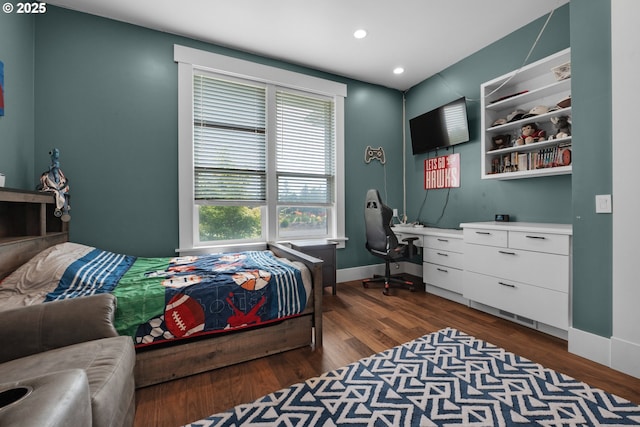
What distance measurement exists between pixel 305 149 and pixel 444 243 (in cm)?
210

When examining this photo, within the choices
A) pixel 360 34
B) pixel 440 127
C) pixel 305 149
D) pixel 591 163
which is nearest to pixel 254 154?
pixel 305 149

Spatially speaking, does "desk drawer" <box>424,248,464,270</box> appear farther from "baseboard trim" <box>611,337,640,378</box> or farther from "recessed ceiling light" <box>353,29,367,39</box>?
"recessed ceiling light" <box>353,29,367,39</box>

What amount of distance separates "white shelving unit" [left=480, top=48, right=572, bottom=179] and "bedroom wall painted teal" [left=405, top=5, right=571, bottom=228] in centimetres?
22

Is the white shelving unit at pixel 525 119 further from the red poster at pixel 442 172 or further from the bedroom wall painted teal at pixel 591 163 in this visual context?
the red poster at pixel 442 172

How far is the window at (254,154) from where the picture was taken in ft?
10.2

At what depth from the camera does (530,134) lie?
9.06 feet

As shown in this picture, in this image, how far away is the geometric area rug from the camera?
1.41 m

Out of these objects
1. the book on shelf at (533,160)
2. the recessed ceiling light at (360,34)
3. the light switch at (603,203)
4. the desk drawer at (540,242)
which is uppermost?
the recessed ceiling light at (360,34)

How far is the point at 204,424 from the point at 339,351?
101cm

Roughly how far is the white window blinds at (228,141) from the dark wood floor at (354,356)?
1.72m

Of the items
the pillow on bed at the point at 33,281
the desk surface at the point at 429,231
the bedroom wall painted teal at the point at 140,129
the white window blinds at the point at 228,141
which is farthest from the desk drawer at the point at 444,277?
the pillow on bed at the point at 33,281

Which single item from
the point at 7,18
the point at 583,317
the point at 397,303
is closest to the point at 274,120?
the point at 7,18

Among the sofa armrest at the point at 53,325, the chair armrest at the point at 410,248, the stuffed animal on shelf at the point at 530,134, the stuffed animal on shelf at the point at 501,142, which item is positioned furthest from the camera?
the chair armrest at the point at 410,248

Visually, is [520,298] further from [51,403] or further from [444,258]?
[51,403]
